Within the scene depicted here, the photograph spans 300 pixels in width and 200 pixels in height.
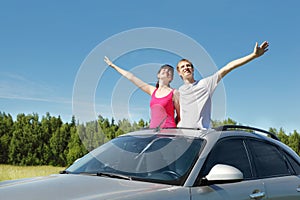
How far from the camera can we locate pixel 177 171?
350cm

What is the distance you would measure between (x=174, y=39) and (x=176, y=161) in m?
1.87

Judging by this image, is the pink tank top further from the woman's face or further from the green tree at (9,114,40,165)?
the green tree at (9,114,40,165)

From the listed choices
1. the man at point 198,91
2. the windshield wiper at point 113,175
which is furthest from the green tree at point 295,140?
the windshield wiper at point 113,175

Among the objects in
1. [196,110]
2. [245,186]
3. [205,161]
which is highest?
[196,110]

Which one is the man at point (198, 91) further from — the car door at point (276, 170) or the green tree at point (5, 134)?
the green tree at point (5, 134)

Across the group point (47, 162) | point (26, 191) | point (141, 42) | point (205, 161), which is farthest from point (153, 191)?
point (47, 162)

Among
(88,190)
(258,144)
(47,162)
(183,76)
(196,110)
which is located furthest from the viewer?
(47,162)

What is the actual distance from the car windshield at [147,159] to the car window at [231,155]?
178 mm

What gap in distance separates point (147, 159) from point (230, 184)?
85 centimetres

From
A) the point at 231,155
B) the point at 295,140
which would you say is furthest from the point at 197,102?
the point at 295,140

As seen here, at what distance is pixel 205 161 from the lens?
3.65 m

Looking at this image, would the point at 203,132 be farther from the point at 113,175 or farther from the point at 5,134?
the point at 5,134

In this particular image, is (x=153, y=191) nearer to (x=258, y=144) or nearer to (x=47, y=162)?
(x=258, y=144)

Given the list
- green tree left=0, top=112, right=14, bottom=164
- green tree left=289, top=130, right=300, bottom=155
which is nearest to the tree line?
green tree left=0, top=112, right=14, bottom=164
